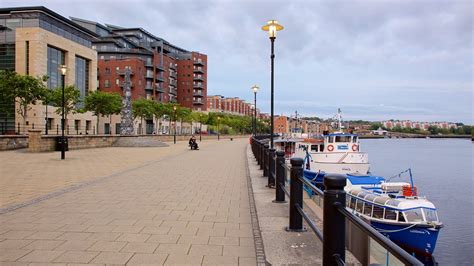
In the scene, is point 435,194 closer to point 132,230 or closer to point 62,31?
point 132,230

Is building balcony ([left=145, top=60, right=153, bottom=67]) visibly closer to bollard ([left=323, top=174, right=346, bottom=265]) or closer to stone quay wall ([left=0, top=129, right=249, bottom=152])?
stone quay wall ([left=0, top=129, right=249, bottom=152])

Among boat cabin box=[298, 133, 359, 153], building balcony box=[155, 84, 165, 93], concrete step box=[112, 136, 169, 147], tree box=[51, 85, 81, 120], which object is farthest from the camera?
building balcony box=[155, 84, 165, 93]

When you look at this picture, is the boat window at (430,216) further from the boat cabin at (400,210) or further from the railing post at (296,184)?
the railing post at (296,184)

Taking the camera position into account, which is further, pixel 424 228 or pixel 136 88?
pixel 136 88

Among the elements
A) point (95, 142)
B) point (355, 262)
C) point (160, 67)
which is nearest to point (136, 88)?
point (160, 67)

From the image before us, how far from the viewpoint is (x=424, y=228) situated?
12.2 m

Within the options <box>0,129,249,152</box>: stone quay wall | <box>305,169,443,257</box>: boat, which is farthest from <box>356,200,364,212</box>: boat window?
<box>0,129,249,152</box>: stone quay wall

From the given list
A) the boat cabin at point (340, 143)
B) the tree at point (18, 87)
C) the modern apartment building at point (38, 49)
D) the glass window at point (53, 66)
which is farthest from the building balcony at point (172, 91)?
the boat cabin at point (340, 143)

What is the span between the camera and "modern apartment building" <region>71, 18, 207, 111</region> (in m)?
85.1

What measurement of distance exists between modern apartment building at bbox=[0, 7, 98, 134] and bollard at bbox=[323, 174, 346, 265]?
46217 millimetres

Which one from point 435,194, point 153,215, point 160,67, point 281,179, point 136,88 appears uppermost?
point 160,67

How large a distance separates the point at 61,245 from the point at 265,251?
281 centimetres

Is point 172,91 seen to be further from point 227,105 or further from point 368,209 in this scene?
point 368,209

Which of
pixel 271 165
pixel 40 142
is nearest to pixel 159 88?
pixel 40 142
